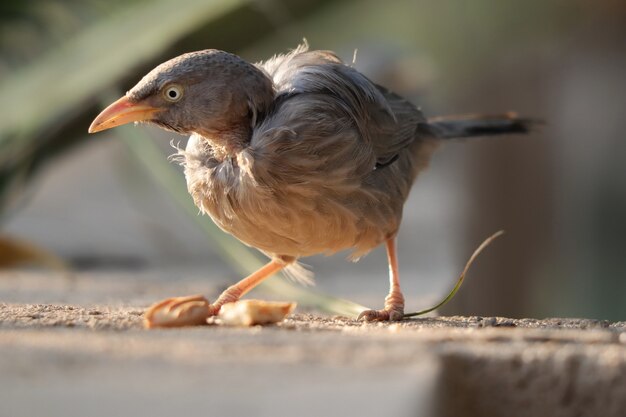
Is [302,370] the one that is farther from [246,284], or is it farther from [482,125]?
[482,125]

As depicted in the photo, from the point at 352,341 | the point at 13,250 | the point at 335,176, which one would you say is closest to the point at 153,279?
the point at 13,250

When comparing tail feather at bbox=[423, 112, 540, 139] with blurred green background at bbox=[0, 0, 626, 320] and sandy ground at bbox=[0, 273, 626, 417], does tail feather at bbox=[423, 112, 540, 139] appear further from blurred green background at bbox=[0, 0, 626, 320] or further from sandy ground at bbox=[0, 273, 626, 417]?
sandy ground at bbox=[0, 273, 626, 417]

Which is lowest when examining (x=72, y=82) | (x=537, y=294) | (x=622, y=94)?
(x=537, y=294)

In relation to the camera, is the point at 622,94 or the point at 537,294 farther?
the point at 622,94

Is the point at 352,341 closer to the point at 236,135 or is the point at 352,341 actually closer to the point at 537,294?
the point at 236,135

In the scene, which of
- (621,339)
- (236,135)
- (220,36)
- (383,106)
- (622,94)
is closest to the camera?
(621,339)

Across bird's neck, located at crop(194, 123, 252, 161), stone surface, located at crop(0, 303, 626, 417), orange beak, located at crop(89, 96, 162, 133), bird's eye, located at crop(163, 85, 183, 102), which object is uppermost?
bird's eye, located at crop(163, 85, 183, 102)

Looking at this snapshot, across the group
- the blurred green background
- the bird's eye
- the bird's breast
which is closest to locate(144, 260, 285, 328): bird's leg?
the bird's breast
